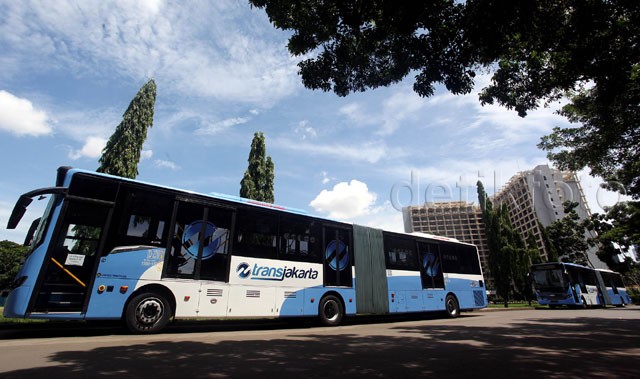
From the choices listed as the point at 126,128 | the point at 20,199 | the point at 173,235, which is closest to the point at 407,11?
the point at 173,235

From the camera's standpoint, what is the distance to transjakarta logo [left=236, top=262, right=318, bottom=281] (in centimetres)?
903

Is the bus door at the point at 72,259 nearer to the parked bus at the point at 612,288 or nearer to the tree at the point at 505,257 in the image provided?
the parked bus at the point at 612,288

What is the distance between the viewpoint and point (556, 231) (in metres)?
44.8

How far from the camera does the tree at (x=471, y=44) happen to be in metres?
5.90

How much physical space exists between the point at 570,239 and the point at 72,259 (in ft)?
179

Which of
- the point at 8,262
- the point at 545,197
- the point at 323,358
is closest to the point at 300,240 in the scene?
the point at 323,358

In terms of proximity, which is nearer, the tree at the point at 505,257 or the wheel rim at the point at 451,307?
the wheel rim at the point at 451,307

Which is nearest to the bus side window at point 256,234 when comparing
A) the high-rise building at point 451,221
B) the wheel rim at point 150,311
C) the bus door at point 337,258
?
the bus door at point 337,258

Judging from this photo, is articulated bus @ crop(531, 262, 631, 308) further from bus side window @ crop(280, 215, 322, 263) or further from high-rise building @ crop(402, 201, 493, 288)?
high-rise building @ crop(402, 201, 493, 288)

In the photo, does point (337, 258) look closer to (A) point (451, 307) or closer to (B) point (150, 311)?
(B) point (150, 311)

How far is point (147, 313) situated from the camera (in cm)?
750

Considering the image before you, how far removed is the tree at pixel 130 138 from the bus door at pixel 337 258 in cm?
1542

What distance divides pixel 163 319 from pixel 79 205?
10.8 ft

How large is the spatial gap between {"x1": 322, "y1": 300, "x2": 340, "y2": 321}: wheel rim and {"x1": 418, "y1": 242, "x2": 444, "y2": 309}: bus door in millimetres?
4720
